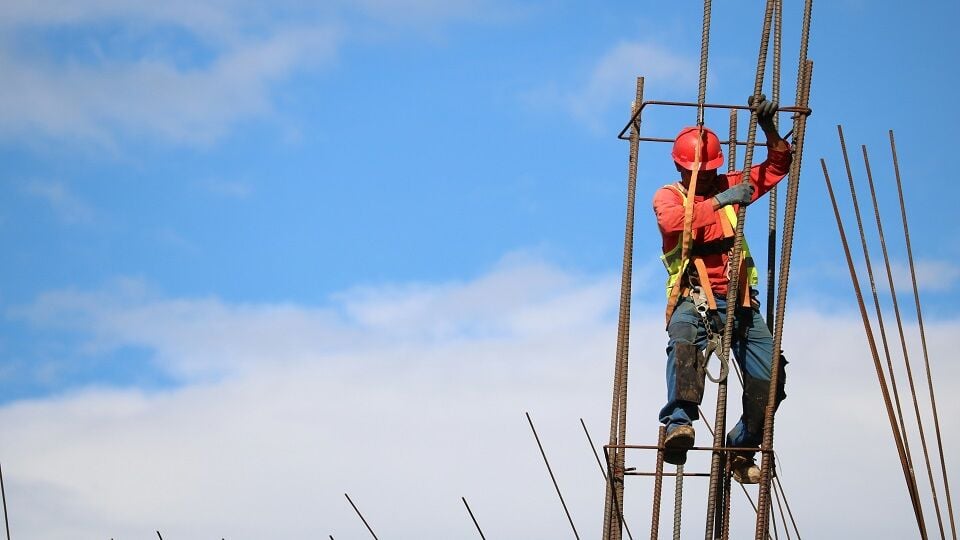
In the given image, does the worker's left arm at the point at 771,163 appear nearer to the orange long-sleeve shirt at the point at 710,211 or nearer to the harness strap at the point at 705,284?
the orange long-sleeve shirt at the point at 710,211

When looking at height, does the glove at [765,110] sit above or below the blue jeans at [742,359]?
above

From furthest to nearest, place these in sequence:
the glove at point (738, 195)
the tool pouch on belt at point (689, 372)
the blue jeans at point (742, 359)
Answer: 1. the blue jeans at point (742, 359)
2. the tool pouch on belt at point (689, 372)
3. the glove at point (738, 195)

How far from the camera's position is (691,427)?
36.3 feet

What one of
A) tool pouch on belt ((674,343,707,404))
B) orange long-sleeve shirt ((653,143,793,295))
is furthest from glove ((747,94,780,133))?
tool pouch on belt ((674,343,707,404))

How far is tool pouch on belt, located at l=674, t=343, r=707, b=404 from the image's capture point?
11.1 m

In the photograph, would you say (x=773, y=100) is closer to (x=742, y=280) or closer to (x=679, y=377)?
(x=742, y=280)

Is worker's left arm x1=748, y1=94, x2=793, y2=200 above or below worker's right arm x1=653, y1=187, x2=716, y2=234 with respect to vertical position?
above

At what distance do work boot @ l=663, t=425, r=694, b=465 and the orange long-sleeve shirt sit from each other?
3.81 feet

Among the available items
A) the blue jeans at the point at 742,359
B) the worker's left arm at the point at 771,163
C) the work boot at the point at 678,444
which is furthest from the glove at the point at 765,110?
the work boot at the point at 678,444

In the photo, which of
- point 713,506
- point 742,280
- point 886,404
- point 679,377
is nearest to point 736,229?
point 742,280

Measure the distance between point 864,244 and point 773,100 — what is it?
336 cm

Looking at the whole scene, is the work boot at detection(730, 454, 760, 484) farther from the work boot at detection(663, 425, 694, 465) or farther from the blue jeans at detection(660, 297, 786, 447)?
the work boot at detection(663, 425, 694, 465)

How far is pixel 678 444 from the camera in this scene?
36.2 feet

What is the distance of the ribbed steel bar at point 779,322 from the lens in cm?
1093
